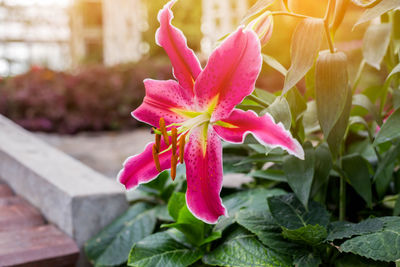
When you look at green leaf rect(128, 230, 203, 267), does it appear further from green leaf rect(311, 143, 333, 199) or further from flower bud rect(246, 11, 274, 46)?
flower bud rect(246, 11, 274, 46)

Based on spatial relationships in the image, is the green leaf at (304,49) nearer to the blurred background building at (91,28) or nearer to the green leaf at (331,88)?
the green leaf at (331,88)

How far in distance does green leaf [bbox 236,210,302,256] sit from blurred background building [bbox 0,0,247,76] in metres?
6.71

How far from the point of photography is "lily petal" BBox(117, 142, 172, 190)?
2.00 feet

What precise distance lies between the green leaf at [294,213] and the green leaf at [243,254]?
60 mm

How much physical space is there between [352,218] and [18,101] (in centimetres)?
484

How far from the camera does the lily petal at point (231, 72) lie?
52 centimetres

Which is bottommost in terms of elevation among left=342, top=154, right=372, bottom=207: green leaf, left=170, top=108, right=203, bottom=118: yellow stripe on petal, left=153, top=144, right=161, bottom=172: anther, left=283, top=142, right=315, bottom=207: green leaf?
left=342, top=154, right=372, bottom=207: green leaf

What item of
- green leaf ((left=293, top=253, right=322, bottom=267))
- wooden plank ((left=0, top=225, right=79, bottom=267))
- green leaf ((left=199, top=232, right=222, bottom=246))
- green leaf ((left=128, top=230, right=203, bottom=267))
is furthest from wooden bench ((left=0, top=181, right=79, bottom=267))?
green leaf ((left=293, top=253, right=322, bottom=267))

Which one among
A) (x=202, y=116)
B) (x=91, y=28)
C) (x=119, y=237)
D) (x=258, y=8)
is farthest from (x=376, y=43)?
(x=91, y=28)

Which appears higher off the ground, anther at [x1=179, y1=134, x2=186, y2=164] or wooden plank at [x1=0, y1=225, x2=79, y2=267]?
anther at [x1=179, y1=134, x2=186, y2=164]

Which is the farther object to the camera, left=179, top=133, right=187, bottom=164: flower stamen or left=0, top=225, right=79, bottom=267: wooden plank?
left=0, top=225, right=79, bottom=267: wooden plank

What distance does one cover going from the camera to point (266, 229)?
81 centimetres

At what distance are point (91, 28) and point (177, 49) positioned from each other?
12.3 m

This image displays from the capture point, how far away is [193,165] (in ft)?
1.91
